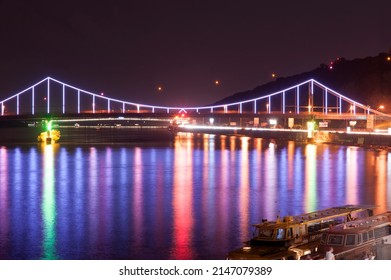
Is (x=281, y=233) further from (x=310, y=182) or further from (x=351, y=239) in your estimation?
(x=310, y=182)

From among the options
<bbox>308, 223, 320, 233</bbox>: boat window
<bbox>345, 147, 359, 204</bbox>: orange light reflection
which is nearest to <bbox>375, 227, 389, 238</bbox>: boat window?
<bbox>308, 223, 320, 233</bbox>: boat window

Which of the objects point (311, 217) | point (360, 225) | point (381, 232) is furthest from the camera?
point (311, 217)

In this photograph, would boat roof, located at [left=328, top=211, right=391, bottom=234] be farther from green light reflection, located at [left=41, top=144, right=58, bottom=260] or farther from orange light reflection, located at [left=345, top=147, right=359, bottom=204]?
orange light reflection, located at [left=345, top=147, right=359, bottom=204]

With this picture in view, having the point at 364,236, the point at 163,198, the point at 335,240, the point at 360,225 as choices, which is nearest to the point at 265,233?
the point at 335,240

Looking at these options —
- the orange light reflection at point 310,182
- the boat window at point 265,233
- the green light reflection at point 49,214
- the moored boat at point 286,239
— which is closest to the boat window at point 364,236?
the moored boat at point 286,239

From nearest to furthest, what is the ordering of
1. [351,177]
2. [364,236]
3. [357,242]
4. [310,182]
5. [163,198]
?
[357,242]
[364,236]
[163,198]
[310,182]
[351,177]

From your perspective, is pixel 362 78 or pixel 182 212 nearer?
pixel 182 212
